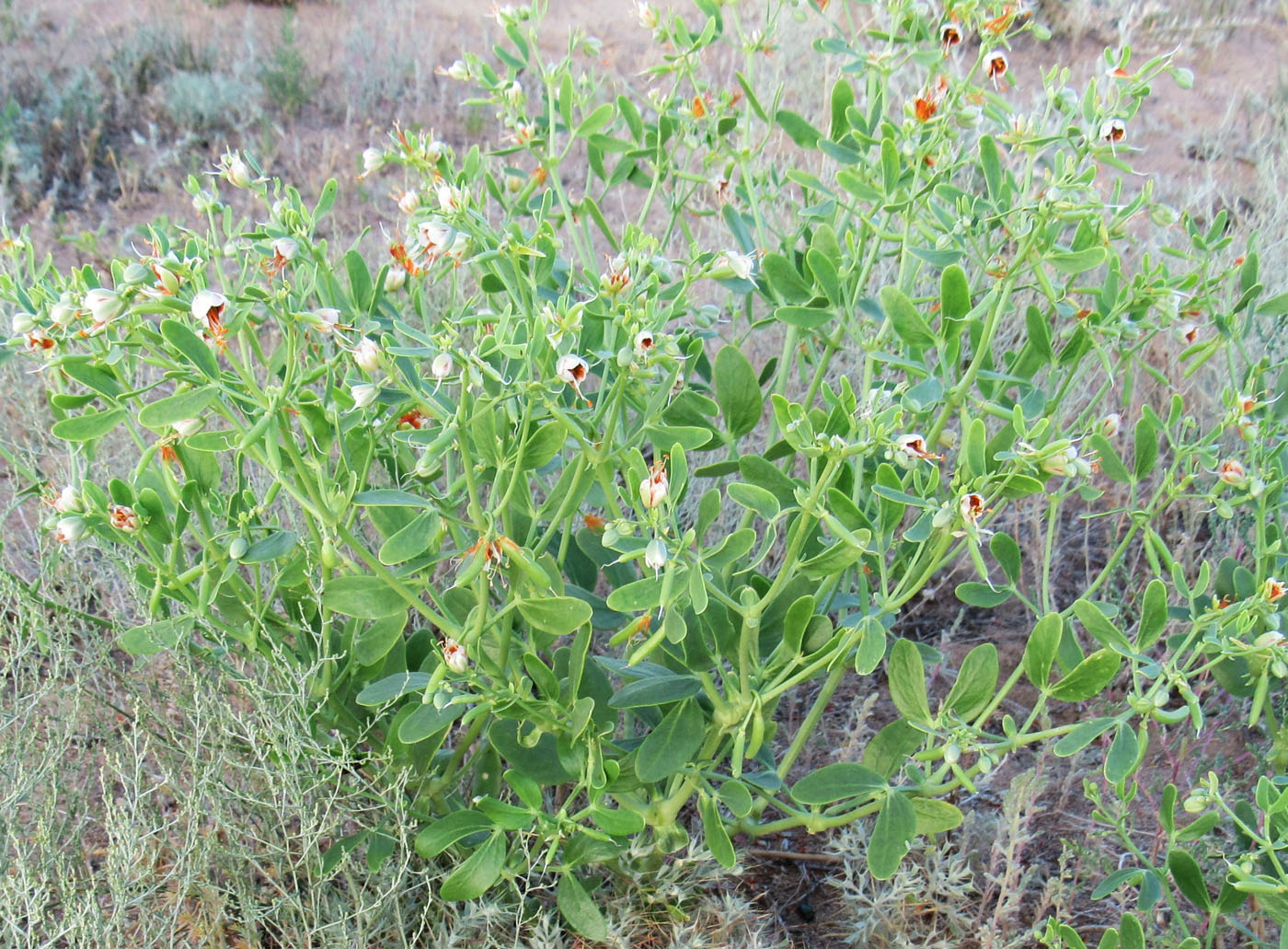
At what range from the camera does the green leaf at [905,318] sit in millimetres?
1522

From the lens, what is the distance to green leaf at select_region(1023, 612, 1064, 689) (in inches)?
56.6

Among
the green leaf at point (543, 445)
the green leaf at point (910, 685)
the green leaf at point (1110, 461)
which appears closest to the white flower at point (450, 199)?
the green leaf at point (543, 445)

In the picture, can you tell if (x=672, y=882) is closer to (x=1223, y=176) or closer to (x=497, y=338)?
(x=497, y=338)

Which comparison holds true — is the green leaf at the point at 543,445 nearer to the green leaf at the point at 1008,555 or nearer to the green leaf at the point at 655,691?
the green leaf at the point at 655,691

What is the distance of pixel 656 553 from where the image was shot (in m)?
1.27

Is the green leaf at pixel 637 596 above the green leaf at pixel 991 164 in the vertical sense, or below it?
below

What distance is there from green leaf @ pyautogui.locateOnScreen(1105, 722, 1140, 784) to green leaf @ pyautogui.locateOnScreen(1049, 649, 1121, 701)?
0.07 meters

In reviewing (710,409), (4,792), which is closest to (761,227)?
(710,409)

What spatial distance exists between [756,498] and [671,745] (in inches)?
17.4

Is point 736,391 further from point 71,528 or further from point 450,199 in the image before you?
point 71,528

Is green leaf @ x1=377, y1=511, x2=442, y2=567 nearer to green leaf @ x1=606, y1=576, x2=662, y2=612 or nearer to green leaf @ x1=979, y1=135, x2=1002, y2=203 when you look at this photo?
green leaf @ x1=606, y1=576, x2=662, y2=612

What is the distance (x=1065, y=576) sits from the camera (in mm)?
2746

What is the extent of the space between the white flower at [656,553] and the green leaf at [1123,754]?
2.25 feet

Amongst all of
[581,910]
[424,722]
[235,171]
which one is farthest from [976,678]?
[235,171]
